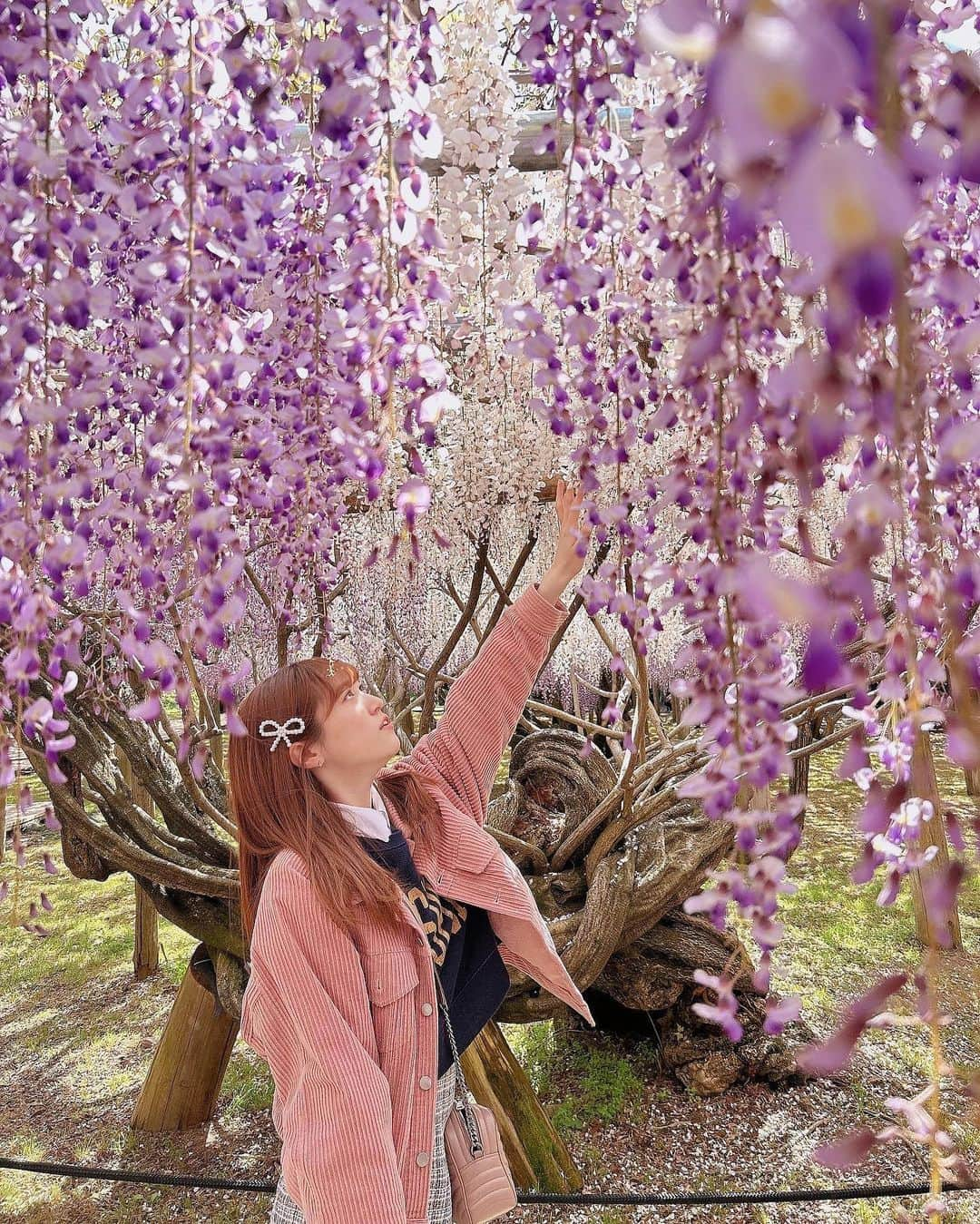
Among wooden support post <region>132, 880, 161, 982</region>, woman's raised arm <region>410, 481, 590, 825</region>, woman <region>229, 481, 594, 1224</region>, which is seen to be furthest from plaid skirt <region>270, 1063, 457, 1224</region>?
wooden support post <region>132, 880, 161, 982</region>

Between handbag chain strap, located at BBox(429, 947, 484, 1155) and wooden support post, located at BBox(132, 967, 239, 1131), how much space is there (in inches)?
96.9

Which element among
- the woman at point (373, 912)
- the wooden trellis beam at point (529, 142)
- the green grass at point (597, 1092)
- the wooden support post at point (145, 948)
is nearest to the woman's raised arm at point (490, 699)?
the woman at point (373, 912)

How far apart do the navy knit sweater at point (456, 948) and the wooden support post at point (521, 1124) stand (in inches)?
62.0

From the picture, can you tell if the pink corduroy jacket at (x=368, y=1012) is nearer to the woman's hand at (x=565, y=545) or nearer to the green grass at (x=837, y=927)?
the woman's hand at (x=565, y=545)

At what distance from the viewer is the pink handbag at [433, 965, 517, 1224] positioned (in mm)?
1557

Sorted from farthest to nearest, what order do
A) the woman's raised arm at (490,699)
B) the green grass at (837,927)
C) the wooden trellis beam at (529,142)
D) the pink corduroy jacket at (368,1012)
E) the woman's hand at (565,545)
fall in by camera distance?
the green grass at (837,927) < the wooden trellis beam at (529,142) < the woman's raised arm at (490,699) < the woman's hand at (565,545) < the pink corduroy jacket at (368,1012)

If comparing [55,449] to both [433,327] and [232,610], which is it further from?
[433,327]

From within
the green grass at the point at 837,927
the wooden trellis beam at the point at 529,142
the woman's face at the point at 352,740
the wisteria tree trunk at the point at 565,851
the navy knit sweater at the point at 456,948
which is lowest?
the green grass at the point at 837,927

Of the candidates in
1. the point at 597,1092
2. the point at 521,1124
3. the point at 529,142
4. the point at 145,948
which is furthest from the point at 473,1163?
the point at 145,948

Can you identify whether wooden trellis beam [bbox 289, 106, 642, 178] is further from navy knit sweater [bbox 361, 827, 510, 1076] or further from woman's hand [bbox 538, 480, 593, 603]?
navy knit sweater [bbox 361, 827, 510, 1076]

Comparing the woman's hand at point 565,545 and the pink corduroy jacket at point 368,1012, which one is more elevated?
the woman's hand at point 565,545

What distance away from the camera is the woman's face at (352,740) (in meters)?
1.61

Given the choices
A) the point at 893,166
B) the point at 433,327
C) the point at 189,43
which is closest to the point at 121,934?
the point at 433,327

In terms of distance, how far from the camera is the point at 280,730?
1.60 metres
